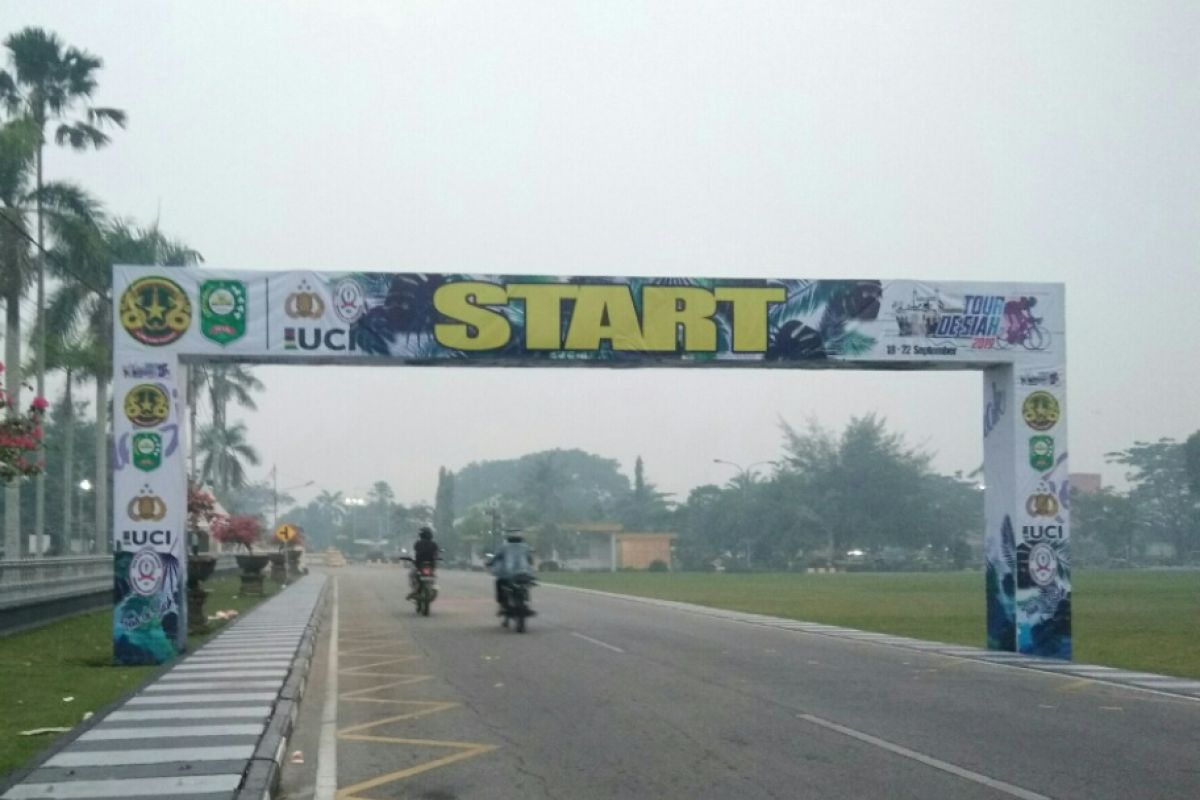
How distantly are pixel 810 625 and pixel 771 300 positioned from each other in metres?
9.09

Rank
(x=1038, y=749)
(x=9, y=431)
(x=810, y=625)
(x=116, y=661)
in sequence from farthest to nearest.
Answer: (x=810, y=625) < (x=116, y=661) < (x=9, y=431) < (x=1038, y=749)

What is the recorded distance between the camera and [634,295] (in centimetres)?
2017

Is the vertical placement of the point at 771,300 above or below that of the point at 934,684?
above

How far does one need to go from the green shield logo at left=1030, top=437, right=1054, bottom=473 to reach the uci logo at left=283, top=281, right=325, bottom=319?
11.2 meters

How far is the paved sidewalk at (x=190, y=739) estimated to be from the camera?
895 centimetres

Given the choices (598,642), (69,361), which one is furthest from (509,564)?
(69,361)

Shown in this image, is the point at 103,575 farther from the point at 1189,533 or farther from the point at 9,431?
the point at 1189,533

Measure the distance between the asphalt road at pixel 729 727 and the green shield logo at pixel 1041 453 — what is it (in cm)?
353

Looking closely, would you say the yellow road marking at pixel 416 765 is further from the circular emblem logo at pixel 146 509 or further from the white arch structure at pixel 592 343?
the white arch structure at pixel 592 343

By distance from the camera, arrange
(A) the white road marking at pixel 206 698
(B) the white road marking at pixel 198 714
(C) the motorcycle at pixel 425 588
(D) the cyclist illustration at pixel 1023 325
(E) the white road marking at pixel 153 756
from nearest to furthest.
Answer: (E) the white road marking at pixel 153 756 < (B) the white road marking at pixel 198 714 < (A) the white road marking at pixel 206 698 < (D) the cyclist illustration at pixel 1023 325 < (C) the motorcycle at pixel 425 588

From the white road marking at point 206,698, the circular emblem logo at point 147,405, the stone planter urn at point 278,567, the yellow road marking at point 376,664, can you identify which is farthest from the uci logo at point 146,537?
the stone planter urn at point 278,567

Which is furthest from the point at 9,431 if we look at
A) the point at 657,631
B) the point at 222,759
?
the point at 657,631

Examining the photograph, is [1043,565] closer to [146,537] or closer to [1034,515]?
[1034,515]

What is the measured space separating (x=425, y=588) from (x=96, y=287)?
17.2 m
